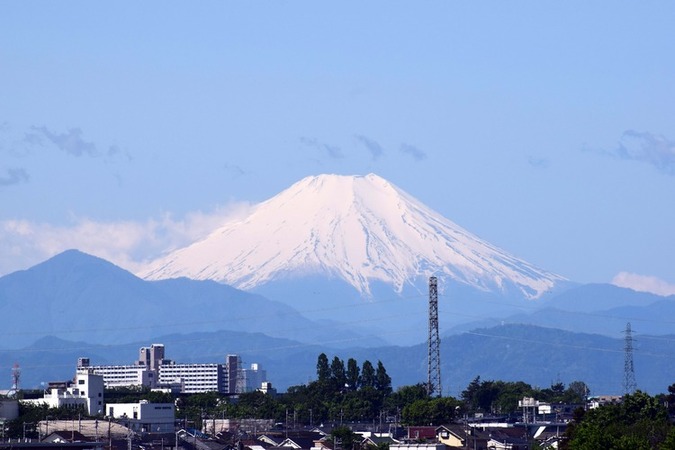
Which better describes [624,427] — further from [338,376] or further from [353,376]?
[338,376]

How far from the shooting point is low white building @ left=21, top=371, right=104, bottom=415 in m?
131

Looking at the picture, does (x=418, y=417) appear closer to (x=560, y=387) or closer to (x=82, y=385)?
(x=82, y=385)

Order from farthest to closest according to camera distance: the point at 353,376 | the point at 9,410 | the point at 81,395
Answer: the point at 353,376 < the point at 81,395 < the point at 9,410

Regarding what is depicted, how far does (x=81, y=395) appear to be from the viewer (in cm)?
13675

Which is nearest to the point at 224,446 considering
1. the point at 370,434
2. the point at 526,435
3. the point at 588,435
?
the point at 370,434

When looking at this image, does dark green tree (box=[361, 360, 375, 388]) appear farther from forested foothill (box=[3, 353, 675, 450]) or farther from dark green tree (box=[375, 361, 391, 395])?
dark green tree (box=[375, 361, 391, 395])

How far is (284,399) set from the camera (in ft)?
474

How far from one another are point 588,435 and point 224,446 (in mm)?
35360

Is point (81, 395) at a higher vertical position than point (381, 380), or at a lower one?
lower

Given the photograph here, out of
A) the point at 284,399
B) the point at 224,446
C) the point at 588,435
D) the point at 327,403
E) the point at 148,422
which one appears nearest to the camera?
the point at 588,435

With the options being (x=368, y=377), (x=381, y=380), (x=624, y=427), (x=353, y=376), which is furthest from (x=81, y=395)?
(x=624, y=427)

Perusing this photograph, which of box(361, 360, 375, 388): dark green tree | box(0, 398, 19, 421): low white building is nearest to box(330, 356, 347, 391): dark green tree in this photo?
box(361, 360, 375, 388): dark green tree

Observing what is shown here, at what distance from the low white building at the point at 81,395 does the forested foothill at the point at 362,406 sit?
260 centimetres

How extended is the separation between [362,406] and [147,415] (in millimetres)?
18609
